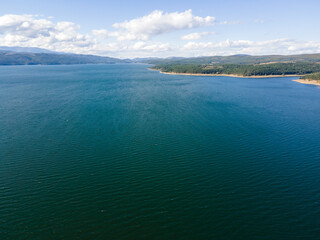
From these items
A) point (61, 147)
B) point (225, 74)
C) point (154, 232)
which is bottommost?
point (154, 232)

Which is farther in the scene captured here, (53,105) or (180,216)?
(53,105)

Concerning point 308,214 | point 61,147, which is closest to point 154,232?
point 308,214

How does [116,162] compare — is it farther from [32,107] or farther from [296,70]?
[296,70]

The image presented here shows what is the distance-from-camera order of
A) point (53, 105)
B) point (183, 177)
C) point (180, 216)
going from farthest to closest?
1. point (53, 105)
2. point (183, 177)
3. point (180, 216)

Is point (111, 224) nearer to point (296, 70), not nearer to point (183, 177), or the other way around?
point (183, 177)

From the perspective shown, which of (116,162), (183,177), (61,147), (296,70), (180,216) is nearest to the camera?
(180,216)

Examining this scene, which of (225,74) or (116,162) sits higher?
(225,74)

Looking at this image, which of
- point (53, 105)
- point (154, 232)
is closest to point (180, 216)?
point (154, 232)
